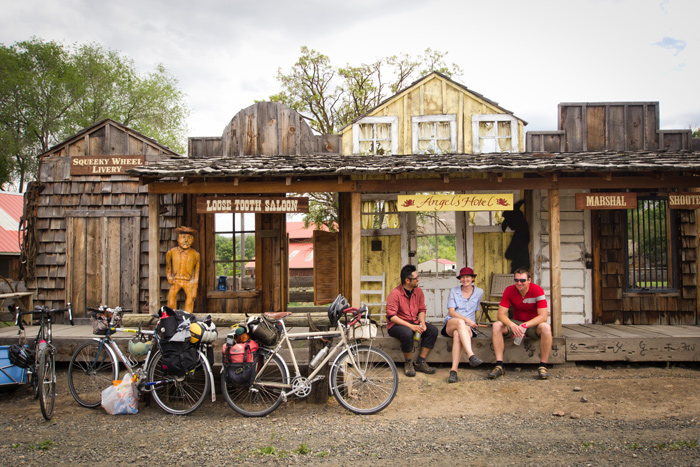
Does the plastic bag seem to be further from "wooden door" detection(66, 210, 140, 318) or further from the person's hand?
the person's hand

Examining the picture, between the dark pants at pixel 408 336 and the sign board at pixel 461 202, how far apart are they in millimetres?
1892

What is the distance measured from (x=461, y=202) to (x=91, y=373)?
5618 millimetres

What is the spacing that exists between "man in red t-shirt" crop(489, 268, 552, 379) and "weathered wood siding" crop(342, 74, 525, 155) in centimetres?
388

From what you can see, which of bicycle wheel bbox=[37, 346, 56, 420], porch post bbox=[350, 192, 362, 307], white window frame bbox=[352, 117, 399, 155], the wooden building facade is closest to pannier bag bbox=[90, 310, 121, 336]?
bicycle wheel bbox=[37, 346, 56, 420]

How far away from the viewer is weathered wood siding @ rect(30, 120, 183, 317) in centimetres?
937

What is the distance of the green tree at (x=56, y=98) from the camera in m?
25.1

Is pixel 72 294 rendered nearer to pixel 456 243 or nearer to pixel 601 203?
pixel 456 243

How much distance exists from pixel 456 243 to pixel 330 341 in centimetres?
422

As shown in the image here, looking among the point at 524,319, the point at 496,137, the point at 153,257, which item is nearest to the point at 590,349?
the point at 524,319

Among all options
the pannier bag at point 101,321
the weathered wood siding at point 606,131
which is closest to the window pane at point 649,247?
the weathered wood siding at point 606,131

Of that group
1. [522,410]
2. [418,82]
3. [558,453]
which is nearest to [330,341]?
[522,410]

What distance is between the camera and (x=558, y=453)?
414cm

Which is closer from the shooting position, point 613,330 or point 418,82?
point 613,330

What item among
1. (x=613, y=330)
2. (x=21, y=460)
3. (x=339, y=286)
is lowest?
(x=21, y=460)
